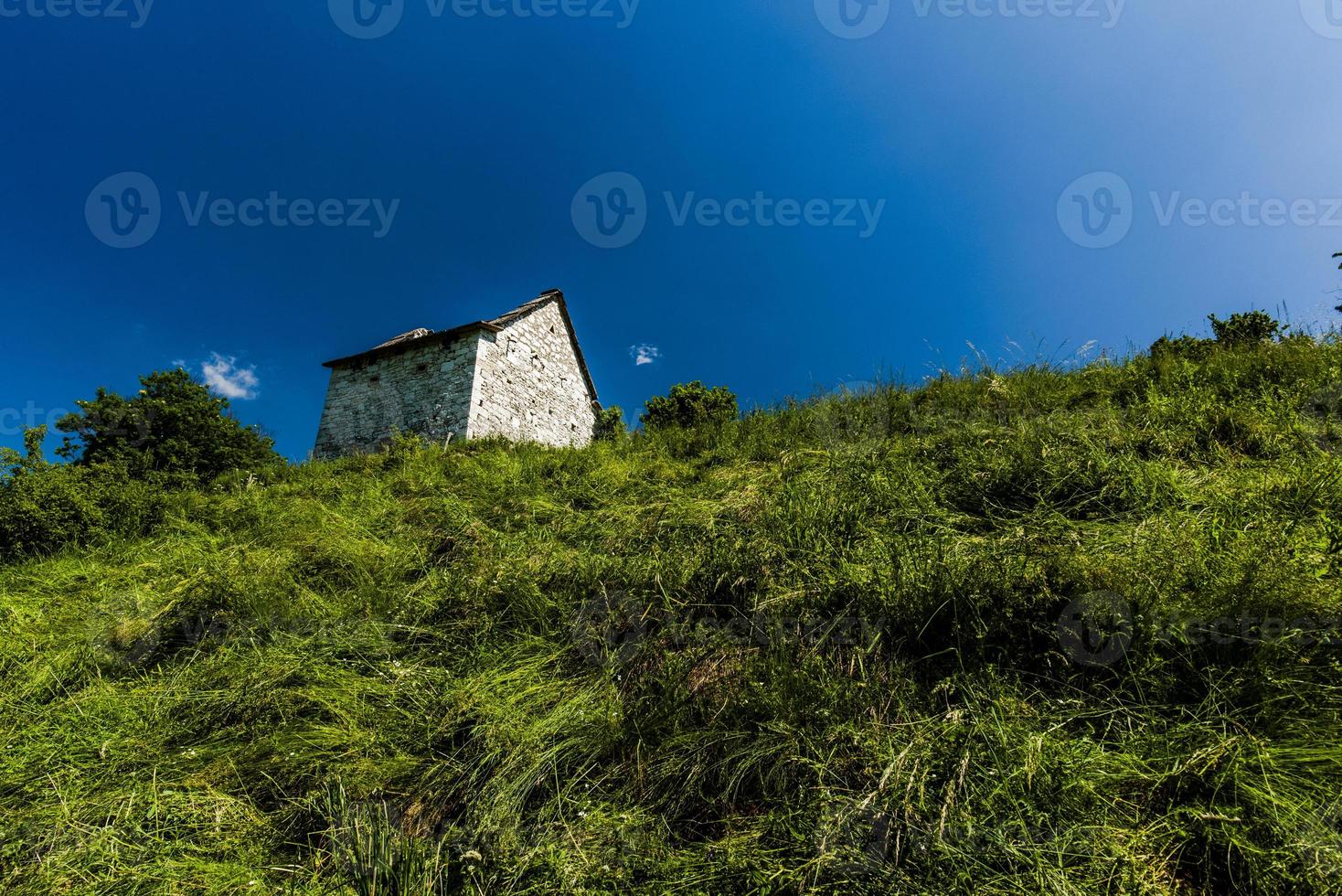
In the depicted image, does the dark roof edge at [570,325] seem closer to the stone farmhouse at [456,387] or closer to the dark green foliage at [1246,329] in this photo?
the stone farmhouse at [456,387]

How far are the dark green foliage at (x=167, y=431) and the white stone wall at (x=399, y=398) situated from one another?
1892 mm

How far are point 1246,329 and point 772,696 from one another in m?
8.79

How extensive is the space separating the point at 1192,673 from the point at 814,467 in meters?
2.87

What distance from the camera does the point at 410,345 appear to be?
14.0 metres

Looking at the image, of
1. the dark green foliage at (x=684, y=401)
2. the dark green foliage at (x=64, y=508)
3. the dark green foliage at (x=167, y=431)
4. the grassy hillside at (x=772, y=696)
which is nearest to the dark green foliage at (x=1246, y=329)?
the grassy hillside at (x=772, y=696)

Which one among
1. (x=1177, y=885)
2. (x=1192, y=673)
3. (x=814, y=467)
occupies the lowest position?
(x=1177, y=885)

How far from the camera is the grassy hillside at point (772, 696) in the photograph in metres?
1.50

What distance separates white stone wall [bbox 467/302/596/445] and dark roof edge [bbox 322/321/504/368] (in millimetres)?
319

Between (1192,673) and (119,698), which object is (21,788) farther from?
(1192,673)

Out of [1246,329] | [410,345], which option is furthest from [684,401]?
[1246,329]

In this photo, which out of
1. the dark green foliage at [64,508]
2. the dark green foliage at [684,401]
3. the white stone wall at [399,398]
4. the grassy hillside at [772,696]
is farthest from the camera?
the dark green foliage at [684,401]

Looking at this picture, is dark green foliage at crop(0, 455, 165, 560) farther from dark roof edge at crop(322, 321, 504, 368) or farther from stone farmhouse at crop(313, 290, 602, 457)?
dark roof edge at crop(322, 321, 504, 368)

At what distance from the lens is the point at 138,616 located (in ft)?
11.3

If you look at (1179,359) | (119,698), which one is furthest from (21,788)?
(1179,359)
